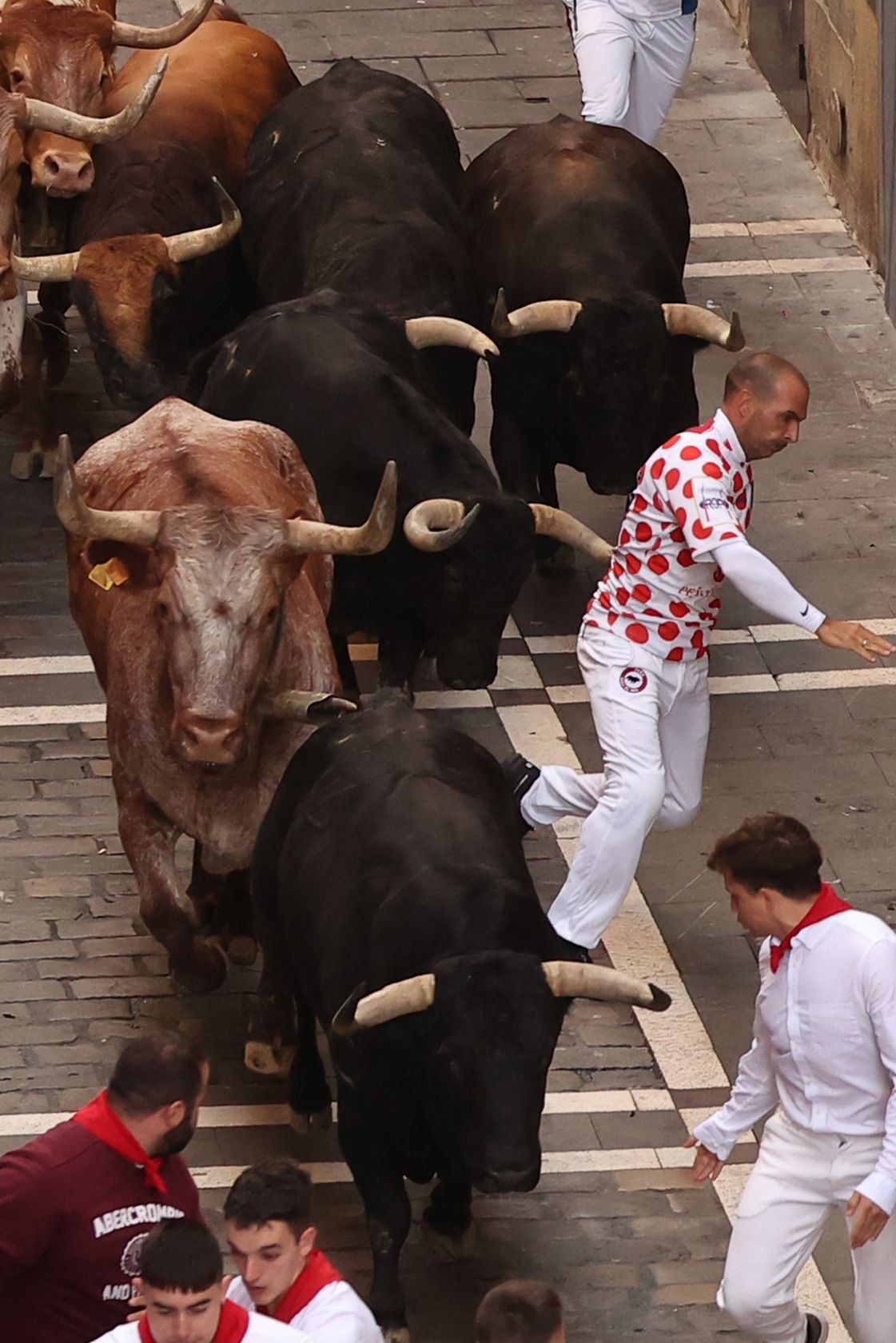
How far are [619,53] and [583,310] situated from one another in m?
3.53

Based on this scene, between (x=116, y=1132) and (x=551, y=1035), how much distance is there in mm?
1563

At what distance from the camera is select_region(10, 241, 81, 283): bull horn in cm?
1274

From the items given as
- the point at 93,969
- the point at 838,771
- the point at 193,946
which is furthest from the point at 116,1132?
the point at 838,771

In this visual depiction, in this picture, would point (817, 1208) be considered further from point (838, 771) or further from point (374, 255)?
point (374, 255)

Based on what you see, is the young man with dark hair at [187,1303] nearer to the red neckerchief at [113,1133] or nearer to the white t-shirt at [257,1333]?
the white t-shirt at [257,1333]

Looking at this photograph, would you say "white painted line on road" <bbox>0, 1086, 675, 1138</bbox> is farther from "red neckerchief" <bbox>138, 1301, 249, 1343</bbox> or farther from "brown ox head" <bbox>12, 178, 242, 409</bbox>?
"brown ox head" <bbox>12, 178, 242, 409</bbox>

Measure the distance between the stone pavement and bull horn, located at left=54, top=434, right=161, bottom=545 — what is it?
1.83m

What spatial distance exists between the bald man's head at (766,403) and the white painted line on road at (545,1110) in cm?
227

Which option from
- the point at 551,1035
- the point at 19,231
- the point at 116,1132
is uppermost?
the point at 116,1132

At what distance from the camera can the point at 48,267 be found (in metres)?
12.8

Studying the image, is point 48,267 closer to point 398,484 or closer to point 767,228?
point 398,484

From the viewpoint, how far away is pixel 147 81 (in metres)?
13.5

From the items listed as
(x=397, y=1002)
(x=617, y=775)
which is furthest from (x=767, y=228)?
(x=397, y=1002)

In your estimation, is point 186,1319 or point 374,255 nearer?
point 186,1319
